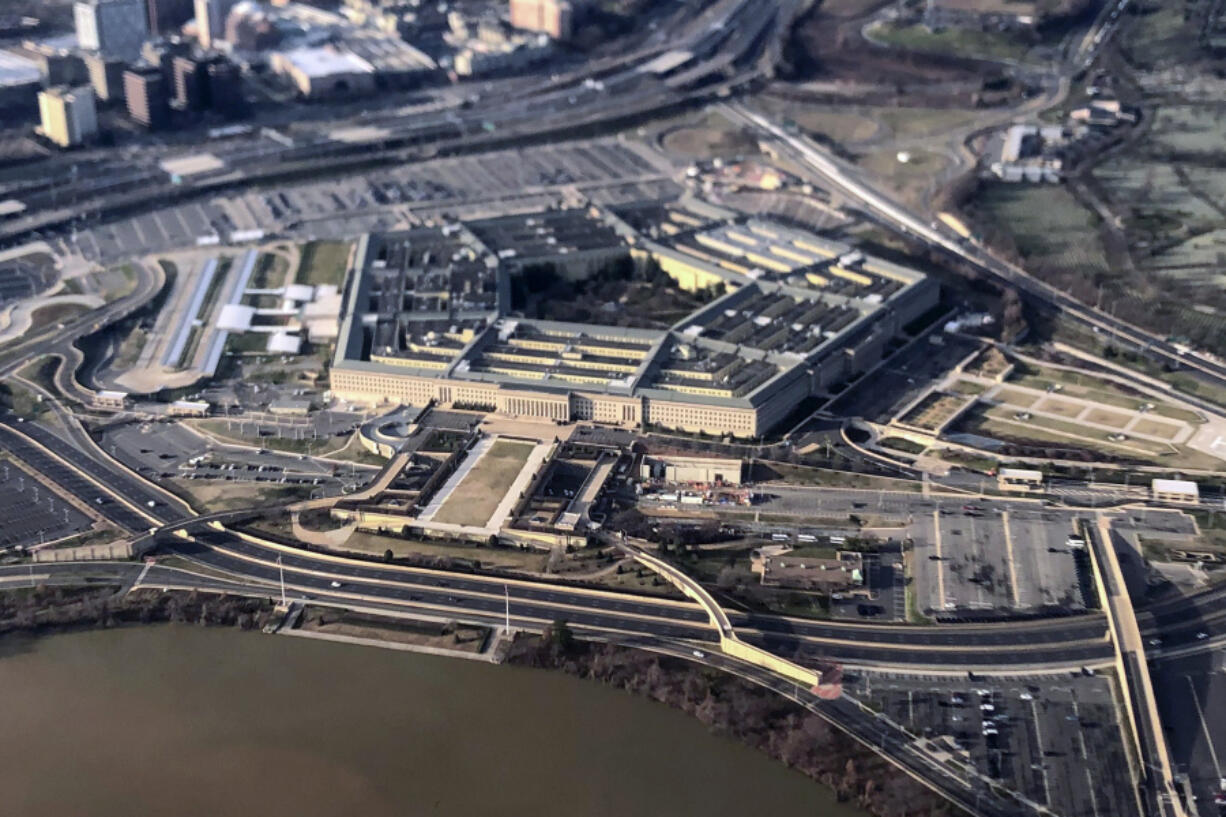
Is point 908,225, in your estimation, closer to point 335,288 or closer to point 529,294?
point 529,294

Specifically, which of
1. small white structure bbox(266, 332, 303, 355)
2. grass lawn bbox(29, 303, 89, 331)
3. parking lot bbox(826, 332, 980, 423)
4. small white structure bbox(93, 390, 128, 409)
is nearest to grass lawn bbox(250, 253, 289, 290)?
small white structure bbox(266, 332, 303, 355)

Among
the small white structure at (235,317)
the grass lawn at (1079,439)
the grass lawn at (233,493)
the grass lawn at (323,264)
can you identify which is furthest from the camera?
the grass lawn at (323,264)

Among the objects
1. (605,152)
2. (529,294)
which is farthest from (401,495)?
(605,152)

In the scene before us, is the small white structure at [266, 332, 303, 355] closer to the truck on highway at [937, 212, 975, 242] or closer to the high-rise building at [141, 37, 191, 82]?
the truck on highway at [937, 212, 975, 242]

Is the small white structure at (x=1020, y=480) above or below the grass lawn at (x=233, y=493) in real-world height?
above

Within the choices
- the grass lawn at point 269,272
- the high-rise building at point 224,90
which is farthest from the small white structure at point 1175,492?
the high-rise building at point 224,90

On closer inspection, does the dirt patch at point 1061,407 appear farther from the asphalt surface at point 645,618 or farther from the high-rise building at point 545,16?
the high-rise building at point 545,16
